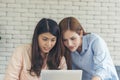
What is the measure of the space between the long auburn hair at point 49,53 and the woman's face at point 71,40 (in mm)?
55

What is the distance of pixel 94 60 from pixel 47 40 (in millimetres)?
367

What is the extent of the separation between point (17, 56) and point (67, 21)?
1.37ft

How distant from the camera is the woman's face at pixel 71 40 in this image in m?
1.83

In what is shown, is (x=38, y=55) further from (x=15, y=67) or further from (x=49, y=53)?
(x=15, y=67)

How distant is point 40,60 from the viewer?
1.93 m

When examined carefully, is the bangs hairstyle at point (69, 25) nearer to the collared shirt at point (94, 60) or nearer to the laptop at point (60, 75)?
the collared shirt at point (94, 60)

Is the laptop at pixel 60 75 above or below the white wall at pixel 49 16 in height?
below

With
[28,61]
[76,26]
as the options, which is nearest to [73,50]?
[76,26]

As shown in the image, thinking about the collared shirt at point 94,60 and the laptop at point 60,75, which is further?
the collared shirt at point 94,60

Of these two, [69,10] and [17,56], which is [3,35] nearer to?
[69,10]

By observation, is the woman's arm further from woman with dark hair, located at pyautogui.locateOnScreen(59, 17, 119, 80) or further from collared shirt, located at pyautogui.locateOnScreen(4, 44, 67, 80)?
woman with dark hair, located at pyautogui.locateOnScreen(59, 17, 119, 80)

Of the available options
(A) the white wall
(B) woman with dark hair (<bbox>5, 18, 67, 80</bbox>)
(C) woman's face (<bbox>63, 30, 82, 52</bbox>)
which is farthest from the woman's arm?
(A) the white wall

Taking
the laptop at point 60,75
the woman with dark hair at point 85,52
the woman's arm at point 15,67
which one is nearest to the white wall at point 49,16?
the woman with dark hair at point 85,52

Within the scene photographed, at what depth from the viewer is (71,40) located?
1.86 metres
